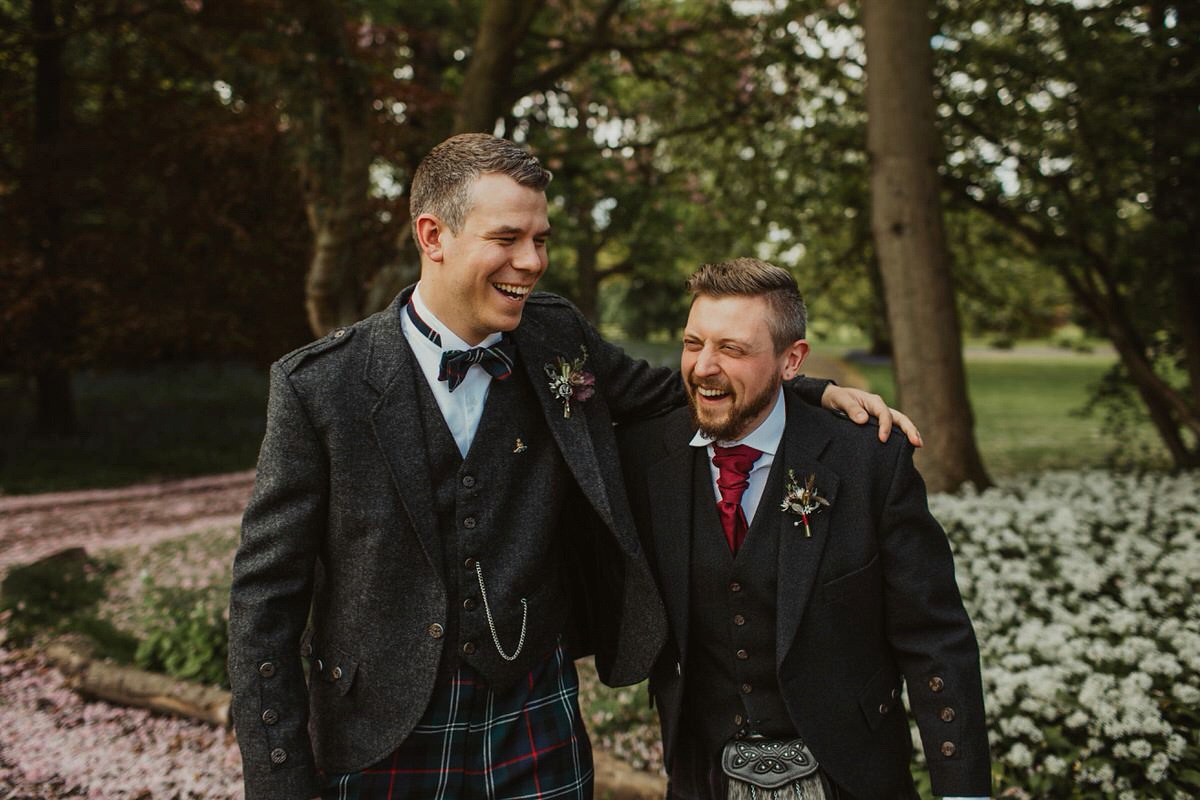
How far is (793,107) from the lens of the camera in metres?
8.57

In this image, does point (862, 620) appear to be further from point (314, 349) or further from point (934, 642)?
point (314, 349)

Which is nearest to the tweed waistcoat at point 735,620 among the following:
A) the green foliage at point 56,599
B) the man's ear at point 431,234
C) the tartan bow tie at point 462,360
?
the tartan bow tie at point 462,360

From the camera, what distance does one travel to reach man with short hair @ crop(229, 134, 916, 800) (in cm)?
183

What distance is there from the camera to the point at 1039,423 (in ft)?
52.9

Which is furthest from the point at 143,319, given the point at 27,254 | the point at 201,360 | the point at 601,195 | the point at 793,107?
the point at 201,360

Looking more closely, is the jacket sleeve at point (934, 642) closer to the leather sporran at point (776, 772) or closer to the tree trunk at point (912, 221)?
the leather sporran at point (776, 772)

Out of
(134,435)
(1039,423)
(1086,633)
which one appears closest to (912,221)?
(1086,633)

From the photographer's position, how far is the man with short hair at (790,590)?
201 centimetres

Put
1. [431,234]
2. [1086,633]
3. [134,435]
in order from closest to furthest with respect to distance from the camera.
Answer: [431,234]
[1086,633]
[134,435]

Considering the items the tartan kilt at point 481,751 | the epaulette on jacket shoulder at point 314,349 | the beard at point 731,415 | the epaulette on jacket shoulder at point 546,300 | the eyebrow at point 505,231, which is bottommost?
→ the tartan kilt at point 481,751

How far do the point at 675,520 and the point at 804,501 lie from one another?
0.31 metres

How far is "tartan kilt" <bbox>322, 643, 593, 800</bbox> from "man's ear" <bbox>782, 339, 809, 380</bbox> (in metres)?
0.90

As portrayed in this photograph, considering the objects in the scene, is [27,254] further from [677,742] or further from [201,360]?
[201,360]

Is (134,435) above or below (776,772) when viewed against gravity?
below
